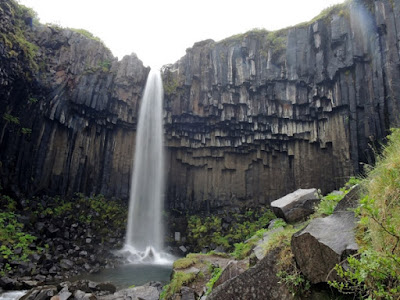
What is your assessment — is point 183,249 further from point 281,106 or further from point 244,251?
point 244,251

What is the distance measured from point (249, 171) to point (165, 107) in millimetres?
10016

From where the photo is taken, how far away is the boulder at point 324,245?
3.47m

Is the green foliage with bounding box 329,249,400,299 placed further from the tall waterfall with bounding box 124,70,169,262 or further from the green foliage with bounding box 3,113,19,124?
the tall waterfall with bounding box 124,70,169,262

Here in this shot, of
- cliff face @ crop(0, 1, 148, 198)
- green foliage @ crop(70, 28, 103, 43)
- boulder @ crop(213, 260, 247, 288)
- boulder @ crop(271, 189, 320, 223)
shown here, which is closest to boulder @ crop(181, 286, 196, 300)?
boulder @ crop(213, 260, 247, 288)

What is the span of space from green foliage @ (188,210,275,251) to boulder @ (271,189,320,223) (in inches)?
577

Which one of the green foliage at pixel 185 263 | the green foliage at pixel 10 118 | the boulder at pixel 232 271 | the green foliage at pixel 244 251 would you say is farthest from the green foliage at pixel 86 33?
the boulder at pixel 232 271

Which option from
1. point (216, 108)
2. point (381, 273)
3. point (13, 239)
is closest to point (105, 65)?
point (216, 108)

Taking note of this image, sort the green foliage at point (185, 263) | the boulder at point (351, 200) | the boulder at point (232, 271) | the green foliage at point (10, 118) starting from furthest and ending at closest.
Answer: the green foliage at point (10, 118), the green foliage at point (185, 263), the boulder at point (232, 271), the boulder at point (351, 200)

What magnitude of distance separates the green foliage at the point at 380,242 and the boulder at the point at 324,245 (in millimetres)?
188

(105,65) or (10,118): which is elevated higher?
(105,65)

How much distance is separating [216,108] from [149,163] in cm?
820

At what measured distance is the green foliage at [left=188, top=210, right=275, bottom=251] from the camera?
74.1ft

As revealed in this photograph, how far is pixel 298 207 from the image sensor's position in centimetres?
791

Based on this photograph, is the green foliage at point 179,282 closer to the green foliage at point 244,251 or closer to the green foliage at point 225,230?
the green foliage at point 244,251
